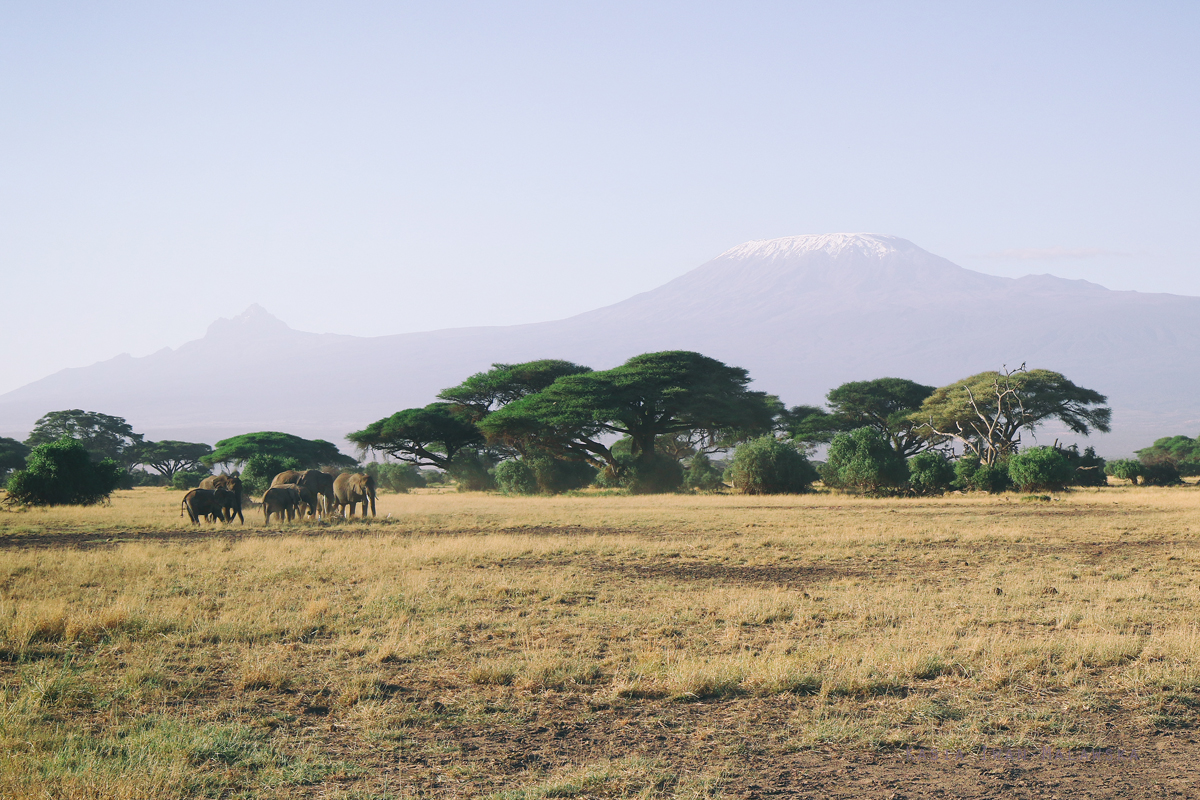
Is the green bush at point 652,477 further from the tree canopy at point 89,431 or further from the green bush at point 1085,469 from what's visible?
the tree canopy at point 89,431

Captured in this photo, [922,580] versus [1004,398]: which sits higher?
[1004,398]

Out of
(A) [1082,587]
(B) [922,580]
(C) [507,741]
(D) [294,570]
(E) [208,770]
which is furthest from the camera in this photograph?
(D) [294,570]

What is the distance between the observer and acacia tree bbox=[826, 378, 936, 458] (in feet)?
214

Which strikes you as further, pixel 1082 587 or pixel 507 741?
pixel 1082 587

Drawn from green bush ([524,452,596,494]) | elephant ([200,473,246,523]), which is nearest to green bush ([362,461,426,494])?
green bush ([524,452,596,494])

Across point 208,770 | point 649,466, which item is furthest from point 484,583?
point 649,466

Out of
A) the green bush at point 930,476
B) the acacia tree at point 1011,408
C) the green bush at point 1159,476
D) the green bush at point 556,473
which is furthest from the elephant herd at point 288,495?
the green bush at point 1159,476

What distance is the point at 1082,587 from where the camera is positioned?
12922mm

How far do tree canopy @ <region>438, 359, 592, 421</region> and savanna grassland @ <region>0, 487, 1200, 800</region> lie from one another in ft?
139

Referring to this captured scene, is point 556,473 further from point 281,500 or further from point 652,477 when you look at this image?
point 281,500

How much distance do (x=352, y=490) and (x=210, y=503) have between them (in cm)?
452

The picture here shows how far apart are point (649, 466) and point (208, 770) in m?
44.6

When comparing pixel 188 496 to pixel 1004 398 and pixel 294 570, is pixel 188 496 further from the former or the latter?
pixel 1004 398

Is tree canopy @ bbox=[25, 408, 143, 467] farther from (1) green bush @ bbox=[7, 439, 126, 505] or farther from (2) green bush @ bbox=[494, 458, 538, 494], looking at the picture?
(1) green bush @ bbox=[7, 439, 126, 505]
